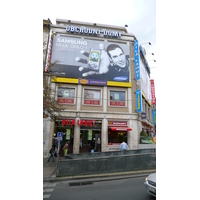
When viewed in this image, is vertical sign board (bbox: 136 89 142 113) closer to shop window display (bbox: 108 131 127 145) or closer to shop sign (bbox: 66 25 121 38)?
shop window display (bbox: 108 131 127 145)

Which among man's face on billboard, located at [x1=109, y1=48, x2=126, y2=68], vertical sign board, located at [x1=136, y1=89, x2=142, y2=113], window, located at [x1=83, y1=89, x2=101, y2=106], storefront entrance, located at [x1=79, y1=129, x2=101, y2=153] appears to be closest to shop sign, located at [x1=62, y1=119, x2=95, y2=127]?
storefront entrance, located at [x1=79, y1=129, x2=101, y2=153]

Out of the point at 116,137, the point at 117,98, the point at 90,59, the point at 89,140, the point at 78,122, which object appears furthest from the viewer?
the point at 90,59

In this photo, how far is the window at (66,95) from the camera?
1739 cm

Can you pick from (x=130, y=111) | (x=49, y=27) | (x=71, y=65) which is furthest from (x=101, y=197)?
(x=49, y=27)

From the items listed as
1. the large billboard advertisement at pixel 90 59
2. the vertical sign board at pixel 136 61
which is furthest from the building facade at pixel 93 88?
the vertical sign board at pixel 136 61

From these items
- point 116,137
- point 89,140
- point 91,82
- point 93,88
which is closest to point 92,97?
point 93,88

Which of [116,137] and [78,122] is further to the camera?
[116,137]

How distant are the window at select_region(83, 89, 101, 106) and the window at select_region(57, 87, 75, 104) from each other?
56.5 inches

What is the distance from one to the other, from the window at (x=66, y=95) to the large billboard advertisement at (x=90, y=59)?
1.62 metres

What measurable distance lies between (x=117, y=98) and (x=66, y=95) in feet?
19.4

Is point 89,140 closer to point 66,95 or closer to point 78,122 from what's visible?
point 78,122

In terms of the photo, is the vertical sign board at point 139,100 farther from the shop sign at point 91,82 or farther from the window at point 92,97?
the window at point 92,97

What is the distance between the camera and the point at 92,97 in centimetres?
1805
